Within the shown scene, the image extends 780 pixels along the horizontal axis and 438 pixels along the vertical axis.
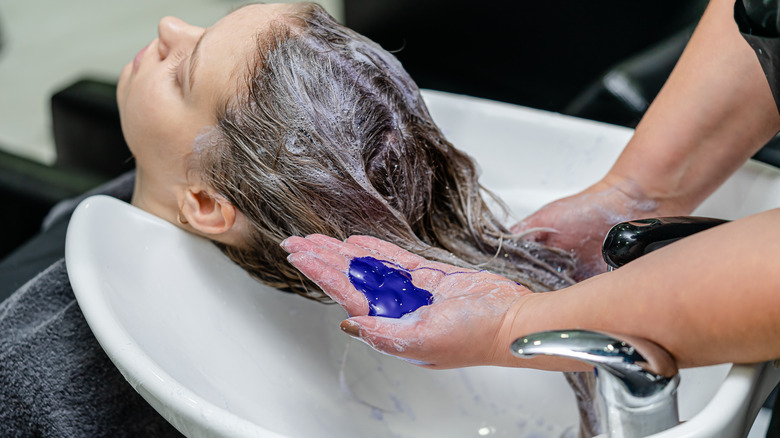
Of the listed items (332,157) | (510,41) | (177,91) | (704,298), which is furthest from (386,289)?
(510,41)

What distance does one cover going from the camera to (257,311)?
937mm

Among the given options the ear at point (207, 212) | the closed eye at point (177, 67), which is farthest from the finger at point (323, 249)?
the closed eye at point (177, 67)

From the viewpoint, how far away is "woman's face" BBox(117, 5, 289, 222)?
33.7 inches

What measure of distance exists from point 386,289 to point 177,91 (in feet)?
1.33

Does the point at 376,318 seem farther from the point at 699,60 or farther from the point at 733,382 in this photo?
the point at 699,60

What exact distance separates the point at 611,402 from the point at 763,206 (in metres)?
0.41

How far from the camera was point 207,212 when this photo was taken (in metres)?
0.90

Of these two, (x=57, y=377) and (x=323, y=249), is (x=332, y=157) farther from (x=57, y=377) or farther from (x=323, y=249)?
(x=57, y=377)

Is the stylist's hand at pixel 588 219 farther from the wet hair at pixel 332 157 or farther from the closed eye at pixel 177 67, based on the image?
the closed eye at pixel 177 67

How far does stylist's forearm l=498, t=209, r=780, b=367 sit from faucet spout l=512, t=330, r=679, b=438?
2 cm

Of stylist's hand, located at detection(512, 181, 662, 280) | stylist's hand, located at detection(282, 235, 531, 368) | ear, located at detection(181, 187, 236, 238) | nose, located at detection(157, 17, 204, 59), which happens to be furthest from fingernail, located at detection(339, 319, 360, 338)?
nose, located at detection(157, 17, 204, 59)

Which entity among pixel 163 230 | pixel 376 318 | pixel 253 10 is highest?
pixel 253 10

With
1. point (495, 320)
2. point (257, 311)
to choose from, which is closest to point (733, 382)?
point (495, 320)

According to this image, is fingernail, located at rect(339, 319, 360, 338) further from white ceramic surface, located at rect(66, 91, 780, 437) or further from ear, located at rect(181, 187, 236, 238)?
ear, located at rect(181, 187, 236, 238)
